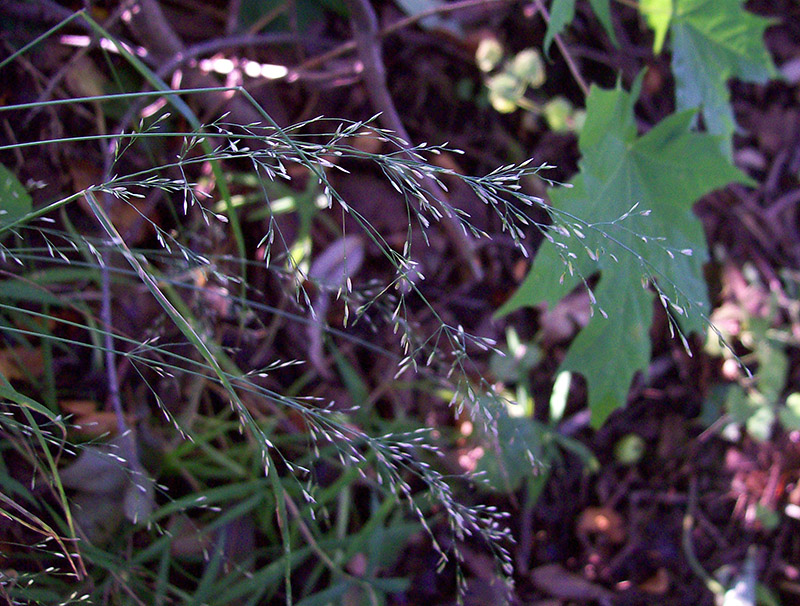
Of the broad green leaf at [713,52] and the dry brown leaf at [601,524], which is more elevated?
the broad green leaf at [713,52]

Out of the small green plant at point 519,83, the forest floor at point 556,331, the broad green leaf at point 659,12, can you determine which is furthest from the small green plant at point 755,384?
the broad green leaf at point 659,12

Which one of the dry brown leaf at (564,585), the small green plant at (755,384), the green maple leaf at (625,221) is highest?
the green maple leaf at (625,221)

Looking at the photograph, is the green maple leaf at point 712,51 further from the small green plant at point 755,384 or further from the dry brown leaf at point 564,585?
the dry brown leaf at point 564,585

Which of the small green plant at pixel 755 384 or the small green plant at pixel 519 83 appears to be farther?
the small green plant at pixel 755 384

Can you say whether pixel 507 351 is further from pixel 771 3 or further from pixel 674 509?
pixel 771 3

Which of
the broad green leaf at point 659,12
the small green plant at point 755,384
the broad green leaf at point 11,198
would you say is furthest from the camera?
the small green plant at point 755,384

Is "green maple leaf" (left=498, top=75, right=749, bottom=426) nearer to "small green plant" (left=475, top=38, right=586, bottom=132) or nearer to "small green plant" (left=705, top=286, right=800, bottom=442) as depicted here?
"small green plant" (left=475, top=38, right=586, bottom=132)
